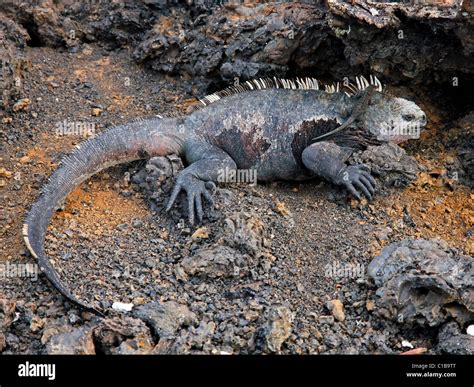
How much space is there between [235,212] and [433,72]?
8.75 ft

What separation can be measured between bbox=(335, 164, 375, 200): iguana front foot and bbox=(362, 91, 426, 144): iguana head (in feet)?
2.36

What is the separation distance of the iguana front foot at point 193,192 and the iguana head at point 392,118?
6.08ft

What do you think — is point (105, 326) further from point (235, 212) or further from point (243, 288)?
point (235, 212)

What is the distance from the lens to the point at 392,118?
7.07 meters

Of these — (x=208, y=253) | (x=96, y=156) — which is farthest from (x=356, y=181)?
(x=96, y=156)

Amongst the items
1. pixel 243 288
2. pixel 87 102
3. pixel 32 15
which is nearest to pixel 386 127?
pixel 243 288

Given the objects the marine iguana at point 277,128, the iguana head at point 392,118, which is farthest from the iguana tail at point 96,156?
the iguana head at point 392,118

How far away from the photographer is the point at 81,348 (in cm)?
460

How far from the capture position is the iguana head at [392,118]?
7.07m

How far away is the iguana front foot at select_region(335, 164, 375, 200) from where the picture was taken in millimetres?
6445

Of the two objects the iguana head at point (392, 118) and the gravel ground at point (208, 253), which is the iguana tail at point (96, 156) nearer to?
the gravel ground at point (208, 253)

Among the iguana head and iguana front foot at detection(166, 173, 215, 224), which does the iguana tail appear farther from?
the iguana head

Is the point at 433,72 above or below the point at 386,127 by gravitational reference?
above

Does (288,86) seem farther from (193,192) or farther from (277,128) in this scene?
(193,192)
